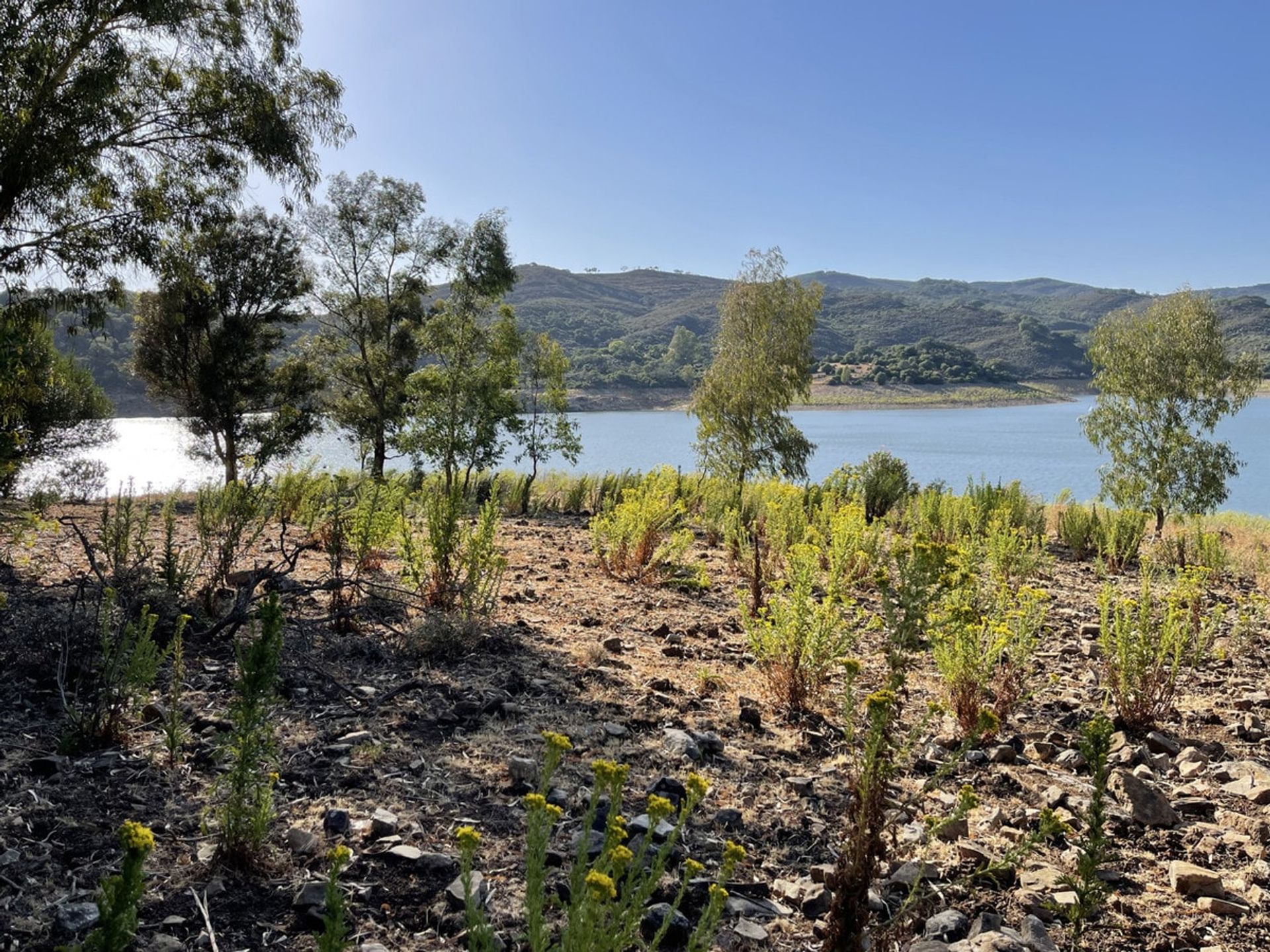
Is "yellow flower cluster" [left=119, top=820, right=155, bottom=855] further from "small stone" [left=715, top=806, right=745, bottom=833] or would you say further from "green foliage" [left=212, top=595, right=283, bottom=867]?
"small stone" [left=715, top=806, right=745, bottom=833]

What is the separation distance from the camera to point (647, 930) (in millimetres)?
2039

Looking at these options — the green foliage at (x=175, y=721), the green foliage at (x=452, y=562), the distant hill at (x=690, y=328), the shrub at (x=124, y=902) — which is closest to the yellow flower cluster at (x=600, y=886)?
the shrub at (x=124, y=902)

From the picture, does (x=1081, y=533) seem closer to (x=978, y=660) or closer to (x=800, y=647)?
(x=978, y=660)

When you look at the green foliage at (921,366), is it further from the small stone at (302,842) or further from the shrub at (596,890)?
the shrub at (596,890)

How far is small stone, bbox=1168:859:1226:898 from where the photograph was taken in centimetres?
226

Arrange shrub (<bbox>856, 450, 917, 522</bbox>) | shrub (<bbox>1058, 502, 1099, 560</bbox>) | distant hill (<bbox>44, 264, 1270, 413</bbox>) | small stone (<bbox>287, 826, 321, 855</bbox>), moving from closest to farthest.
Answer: small stone (<bbox>287, 826, 321, 855</bbox>), shrub (<bbox>1058, 502, 1099, 560</bbox>), shrub (<bbox>856, 450, 917, 522</bbox>), distant hill (<bbox>44, 264, 1270, 413</bbox>)

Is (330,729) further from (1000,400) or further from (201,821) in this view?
(1000,400)

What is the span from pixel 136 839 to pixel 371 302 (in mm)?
19554

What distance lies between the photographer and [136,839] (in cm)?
106

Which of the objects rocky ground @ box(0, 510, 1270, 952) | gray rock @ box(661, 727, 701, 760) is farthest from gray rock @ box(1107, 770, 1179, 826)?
gray rock @ box(661, 727, 701, 760)

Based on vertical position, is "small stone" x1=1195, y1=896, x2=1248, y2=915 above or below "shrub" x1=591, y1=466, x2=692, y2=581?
below

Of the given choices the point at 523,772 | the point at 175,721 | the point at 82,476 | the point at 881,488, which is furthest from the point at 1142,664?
the point at 82,476

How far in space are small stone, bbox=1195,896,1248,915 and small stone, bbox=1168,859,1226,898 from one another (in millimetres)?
43

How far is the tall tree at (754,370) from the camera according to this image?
52.4 ft
